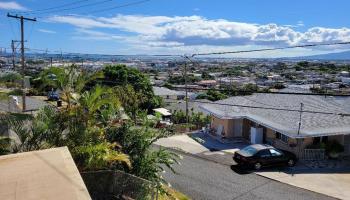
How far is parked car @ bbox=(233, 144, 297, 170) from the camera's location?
938 inches

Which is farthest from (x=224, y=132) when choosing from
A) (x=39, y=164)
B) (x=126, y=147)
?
(x=39, y=164)

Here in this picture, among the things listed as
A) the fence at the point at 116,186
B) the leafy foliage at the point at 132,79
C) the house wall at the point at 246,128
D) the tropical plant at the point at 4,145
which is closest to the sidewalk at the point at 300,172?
the house wall at the point at 246,128

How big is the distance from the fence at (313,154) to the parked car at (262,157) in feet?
5.40

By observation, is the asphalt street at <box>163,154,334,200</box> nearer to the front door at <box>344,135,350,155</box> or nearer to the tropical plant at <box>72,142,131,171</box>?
the tropical plant at <box>72,142,131,171</box>

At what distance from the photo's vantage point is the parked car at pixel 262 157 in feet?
78.2

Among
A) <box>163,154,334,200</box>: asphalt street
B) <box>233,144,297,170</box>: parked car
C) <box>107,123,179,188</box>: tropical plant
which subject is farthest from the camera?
<box>233,144,297,170</box>: parked car

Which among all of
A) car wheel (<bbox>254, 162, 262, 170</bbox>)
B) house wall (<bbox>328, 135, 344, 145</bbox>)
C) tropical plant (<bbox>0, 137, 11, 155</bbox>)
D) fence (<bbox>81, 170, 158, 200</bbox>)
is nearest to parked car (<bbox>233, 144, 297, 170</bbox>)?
car wheel (<bbox>254, 162, 262, 170</bbox>)

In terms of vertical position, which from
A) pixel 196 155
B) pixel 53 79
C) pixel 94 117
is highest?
pixel 53 79

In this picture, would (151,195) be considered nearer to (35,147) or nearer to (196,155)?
(35,147)

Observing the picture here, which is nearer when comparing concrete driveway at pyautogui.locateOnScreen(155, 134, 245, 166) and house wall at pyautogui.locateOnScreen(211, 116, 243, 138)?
concrete driveway at pyautogui.locateOnScreen(155, 134, 245, 166)

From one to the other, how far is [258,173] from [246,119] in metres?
9.07

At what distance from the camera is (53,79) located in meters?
15.8

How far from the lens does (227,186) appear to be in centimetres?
2038

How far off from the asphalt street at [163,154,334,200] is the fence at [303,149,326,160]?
203 inches
